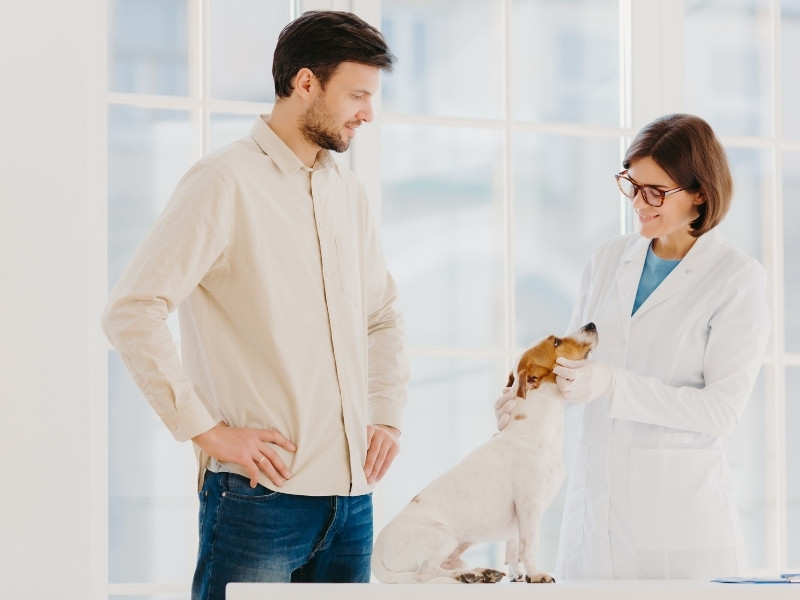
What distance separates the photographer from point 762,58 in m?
2.95

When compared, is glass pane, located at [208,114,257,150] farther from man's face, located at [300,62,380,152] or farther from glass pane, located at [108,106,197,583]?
man's face, located at [300,62,380,152]

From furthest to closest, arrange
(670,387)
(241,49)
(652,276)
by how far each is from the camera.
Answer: (241,49) < (652,276) < (670,387)

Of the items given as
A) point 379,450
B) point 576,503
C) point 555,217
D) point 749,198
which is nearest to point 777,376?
point 749,198

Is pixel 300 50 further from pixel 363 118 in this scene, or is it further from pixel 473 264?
pixel 473 264

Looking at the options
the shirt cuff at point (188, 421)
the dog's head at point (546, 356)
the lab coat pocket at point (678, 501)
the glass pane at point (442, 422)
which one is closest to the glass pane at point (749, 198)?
the glass pane at point (442, 422)

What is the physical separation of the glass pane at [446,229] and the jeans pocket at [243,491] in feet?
3.47

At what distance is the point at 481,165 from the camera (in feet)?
8.90

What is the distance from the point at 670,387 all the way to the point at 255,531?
76cm

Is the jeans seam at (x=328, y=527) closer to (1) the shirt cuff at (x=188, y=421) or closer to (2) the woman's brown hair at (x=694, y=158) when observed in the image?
(1) the shirt cuff at (x=188, y=421)

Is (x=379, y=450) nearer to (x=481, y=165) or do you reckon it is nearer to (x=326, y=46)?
(x=326, y=46)

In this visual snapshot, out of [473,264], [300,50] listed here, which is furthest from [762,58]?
[300,50]

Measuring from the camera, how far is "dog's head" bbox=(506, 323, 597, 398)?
1.69 m

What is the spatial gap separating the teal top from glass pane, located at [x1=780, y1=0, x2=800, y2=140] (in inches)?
48.3

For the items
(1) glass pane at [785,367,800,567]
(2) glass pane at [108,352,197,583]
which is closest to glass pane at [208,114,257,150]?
(2) glass pane at [108,352,197,583]
